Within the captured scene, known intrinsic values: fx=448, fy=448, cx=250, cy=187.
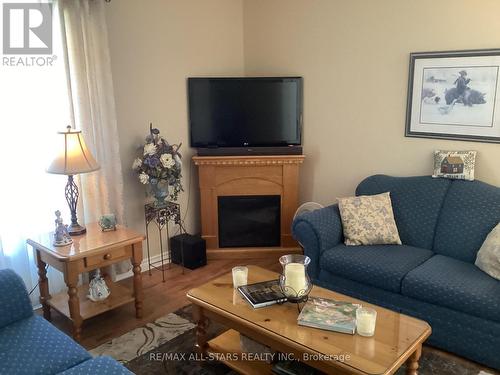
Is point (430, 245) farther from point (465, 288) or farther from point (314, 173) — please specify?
point (314, 173)

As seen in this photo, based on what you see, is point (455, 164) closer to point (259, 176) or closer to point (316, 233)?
point (316, 233)

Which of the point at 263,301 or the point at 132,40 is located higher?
the point at 132,40

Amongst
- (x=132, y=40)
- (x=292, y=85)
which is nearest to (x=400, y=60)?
(x=292, y=85)

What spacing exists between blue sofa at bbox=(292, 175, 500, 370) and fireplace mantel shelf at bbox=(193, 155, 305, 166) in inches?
27.9

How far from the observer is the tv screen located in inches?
161

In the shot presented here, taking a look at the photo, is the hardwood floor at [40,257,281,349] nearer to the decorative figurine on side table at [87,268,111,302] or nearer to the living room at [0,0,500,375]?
the living room at [0,0,500,375]

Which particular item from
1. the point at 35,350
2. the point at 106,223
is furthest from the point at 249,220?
the point at 35,350

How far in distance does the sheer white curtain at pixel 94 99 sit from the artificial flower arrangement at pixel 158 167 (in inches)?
7.8

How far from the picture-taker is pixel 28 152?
3.07 metres

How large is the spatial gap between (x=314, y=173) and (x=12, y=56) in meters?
2.65

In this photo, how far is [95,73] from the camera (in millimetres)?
3309

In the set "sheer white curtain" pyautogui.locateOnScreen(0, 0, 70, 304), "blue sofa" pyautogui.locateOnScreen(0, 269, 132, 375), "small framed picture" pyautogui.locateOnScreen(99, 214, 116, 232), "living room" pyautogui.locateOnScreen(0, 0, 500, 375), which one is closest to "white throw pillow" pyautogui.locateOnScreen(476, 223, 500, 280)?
"living room" pyautogui.locateOnScreen(0, 0, 500, 375)

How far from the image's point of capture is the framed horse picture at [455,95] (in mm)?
3160

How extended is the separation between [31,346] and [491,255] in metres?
2.57
